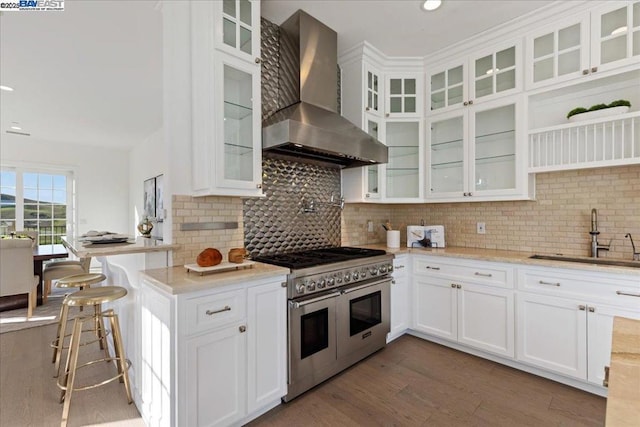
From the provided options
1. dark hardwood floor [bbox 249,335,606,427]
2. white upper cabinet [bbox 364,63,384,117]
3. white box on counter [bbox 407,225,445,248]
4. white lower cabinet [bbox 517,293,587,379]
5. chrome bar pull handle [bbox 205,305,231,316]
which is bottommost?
dark hardwood floor [bbox 249,335,606,427]

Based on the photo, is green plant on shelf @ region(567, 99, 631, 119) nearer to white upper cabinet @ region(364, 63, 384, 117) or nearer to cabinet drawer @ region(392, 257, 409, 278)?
white upper cabinet @ region(364, 63, 384, 117)

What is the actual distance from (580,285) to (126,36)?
4.22 m

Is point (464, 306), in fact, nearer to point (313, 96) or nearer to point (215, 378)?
point (215, 378)

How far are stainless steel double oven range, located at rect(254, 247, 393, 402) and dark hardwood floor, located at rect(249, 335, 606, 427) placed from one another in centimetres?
15

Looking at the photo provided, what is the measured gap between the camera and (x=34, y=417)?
1.93 metres

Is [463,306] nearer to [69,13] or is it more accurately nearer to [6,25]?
[69,13]

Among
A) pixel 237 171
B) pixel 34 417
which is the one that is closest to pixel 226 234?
pixel 237 171

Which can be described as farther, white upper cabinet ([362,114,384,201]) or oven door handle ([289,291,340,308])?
white upper cabinet ([362,114,384,201])

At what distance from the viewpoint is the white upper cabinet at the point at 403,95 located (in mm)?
3246

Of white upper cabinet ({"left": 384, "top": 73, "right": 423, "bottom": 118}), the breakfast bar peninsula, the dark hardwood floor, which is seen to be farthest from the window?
white upper cabinet ({"left": 384, "top": 73, "right": 423, "bottom": 118})

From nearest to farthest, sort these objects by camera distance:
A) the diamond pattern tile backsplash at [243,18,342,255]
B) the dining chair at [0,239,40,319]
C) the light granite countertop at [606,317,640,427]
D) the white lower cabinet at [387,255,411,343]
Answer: the light granite countertop at [606,317,640,427] < the diamond pattern tile backsplash at [243,18,342,255] < the white lower cabinet at [387,255,411,343] < the dining chair at [0,239,40,319]

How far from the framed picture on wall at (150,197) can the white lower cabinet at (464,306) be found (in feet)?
17.0

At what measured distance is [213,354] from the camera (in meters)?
1.64

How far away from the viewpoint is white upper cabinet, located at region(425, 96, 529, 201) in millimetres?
2684
